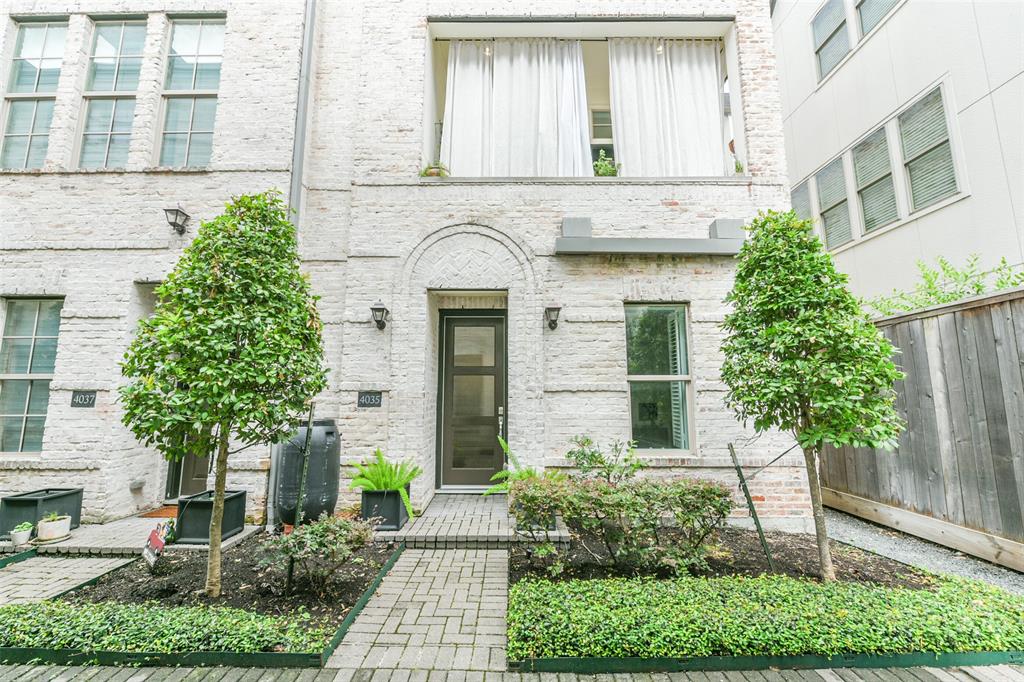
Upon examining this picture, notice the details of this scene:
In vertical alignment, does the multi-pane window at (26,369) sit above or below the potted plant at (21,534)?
above

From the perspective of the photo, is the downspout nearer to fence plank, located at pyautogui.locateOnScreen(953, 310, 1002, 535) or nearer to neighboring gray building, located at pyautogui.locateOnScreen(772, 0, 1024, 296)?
fence plank, located at pyautogui.locateOnScreen(953, 310, 1002, 535)

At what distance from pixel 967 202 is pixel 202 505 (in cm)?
1039

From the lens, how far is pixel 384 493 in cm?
466

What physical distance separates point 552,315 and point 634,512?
261 cm

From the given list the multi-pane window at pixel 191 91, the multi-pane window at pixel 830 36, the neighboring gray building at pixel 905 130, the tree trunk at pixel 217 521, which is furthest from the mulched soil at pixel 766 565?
the multi-pane window at pixel 830 36

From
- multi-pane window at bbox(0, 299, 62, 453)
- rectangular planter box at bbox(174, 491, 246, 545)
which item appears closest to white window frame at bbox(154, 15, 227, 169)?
multi-pane window at bbox(0, 299, 62, 453)

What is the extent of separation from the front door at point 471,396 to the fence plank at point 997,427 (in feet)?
16.4

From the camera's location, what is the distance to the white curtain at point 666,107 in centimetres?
614

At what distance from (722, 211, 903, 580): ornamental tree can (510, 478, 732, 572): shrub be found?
0.90 metres

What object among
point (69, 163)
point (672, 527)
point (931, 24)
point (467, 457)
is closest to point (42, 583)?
point (467, 457)

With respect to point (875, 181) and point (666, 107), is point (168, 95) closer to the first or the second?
point (666, 107)

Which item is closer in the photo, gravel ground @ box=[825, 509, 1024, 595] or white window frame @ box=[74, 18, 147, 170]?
gravel ground @ box=[825, 509, 1024, 595]

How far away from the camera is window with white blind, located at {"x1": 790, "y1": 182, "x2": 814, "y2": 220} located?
910cm

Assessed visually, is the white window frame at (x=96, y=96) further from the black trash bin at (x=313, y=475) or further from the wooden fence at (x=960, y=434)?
the wooden fence at (x=960, y=434)
